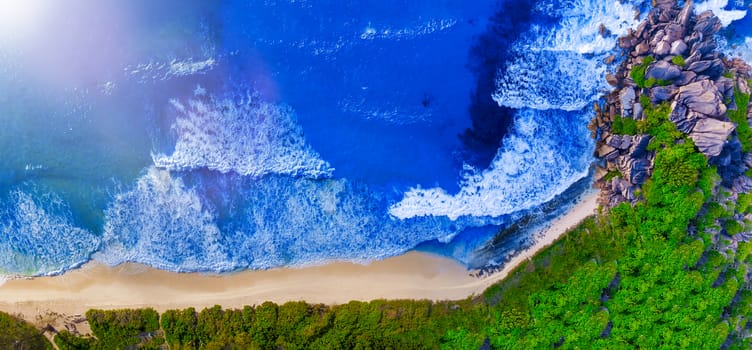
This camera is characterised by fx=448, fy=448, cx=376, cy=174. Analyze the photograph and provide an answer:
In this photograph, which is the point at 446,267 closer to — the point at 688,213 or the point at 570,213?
the point at 570,213

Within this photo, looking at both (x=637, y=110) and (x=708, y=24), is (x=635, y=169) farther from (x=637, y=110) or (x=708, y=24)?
(x=708, y=24)

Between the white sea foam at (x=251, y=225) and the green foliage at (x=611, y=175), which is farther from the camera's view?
the white sea foam at (x=251, y=225)

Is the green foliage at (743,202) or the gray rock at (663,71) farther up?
the gray rock at (663,71)

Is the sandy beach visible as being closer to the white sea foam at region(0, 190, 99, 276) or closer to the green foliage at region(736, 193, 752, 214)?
the white sea foam at region(0, 190, 99, 276)

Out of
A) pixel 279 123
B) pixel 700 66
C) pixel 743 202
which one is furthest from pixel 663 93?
pixel 279 123

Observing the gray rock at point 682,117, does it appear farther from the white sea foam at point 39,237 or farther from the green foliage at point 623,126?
the white sea foam at point 39,237

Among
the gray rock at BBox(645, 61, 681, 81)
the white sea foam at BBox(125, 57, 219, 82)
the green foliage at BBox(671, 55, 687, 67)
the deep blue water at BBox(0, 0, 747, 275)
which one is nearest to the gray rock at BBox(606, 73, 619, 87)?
the deep blue water at BBox(0, 0, 747, 275)

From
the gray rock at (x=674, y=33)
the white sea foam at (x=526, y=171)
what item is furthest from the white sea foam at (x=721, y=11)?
the white sea foam at (x=526, y=171)
